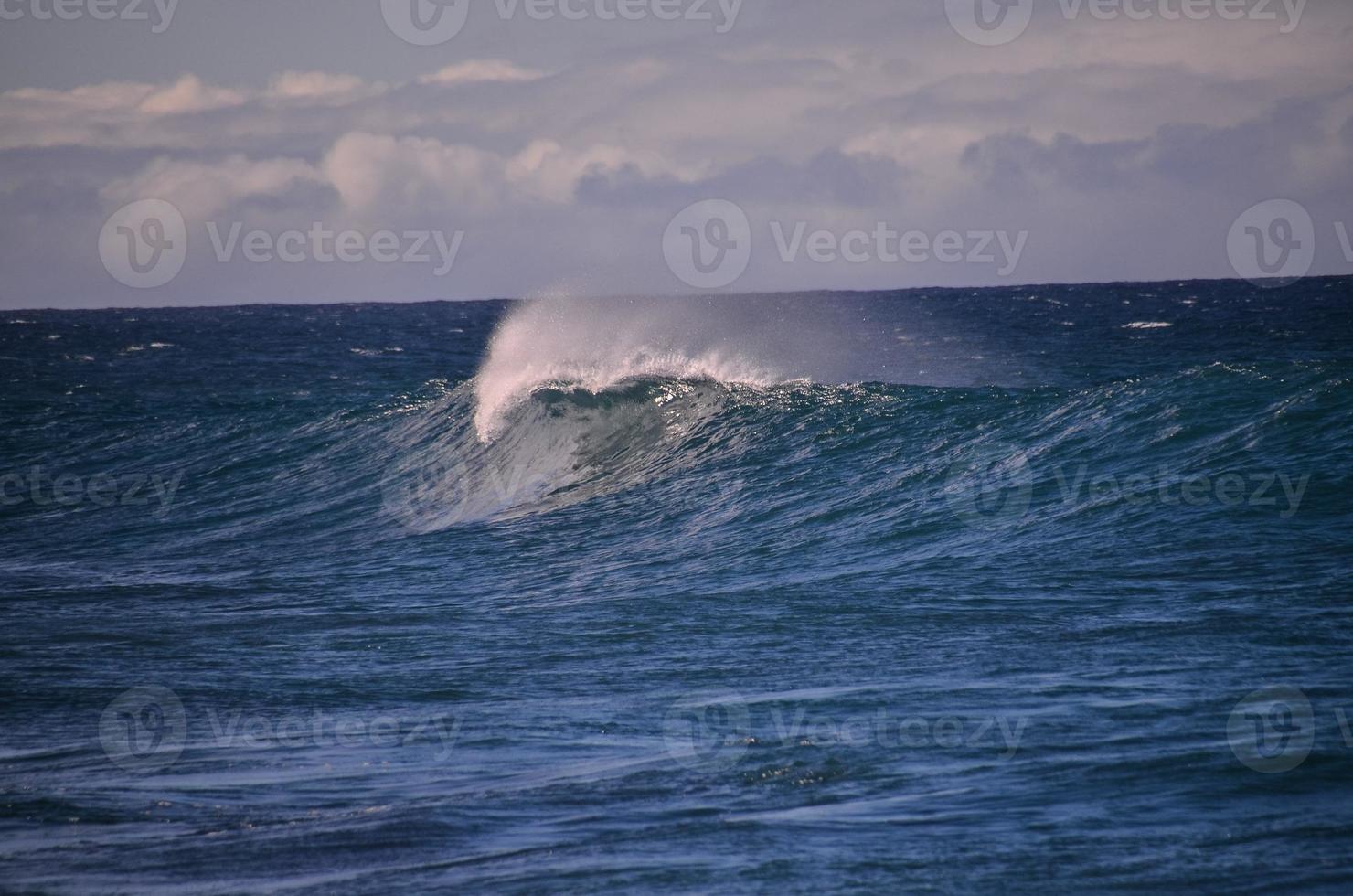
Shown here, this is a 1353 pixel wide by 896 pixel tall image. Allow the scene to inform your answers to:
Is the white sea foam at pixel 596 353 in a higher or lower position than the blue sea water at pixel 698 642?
higher

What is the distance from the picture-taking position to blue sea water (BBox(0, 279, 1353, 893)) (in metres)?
4.46

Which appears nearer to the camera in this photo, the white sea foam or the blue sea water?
the blue sea water

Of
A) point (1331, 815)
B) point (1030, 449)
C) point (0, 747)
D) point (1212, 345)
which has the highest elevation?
point (1212, 345)

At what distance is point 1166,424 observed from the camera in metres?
12.9

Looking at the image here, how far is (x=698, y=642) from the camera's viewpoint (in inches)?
310

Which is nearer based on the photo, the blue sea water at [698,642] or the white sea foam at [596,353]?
the blue sea water at [698,642]

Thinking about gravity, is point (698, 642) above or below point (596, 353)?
below

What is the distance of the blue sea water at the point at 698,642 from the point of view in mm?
4457

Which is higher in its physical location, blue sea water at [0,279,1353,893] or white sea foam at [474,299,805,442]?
white sea foam at [474,299,805,442]

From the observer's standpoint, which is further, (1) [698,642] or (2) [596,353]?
(2) [596,353]

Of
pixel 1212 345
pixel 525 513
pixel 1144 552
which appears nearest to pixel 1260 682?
pixel 1144 552

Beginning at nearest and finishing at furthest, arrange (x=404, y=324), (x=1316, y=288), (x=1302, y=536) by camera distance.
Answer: (x=1302, y=536)
(x=404, y=324)
(x=1316, y=288)

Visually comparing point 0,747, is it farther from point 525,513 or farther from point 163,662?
point 525,513

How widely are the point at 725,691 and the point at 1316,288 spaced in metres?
76.9
